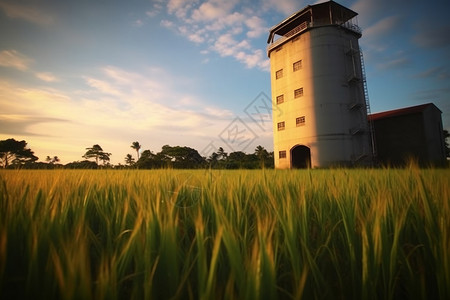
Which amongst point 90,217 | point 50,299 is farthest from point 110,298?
point 90,217

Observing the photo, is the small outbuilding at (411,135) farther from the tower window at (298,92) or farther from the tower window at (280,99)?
the tower window at (280,99)

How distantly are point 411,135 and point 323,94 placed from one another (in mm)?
8439

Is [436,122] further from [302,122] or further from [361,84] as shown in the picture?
[302,122]

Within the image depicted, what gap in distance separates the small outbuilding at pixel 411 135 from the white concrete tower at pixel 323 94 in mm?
2415

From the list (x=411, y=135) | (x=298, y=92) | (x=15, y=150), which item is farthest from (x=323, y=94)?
(x=15, y=150)

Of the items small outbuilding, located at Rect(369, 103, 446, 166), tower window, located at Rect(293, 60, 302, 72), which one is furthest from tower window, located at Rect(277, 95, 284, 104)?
small outbuilding, located at Rect(369, 103, 446, 166)

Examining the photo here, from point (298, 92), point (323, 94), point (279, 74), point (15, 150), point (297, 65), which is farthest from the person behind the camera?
point (15, 150)

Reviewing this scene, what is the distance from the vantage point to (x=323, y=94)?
15477 millimetres

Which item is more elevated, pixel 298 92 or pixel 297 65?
pixel 297 65

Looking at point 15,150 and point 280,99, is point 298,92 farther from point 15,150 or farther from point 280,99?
point 15,150

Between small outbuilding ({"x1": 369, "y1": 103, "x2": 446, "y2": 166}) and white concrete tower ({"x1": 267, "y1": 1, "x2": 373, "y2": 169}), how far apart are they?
2415mm

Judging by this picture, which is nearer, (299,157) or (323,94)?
(323,94)

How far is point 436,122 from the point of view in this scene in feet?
57.8

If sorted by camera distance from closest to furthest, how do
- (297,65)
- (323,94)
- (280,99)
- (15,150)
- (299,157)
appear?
1. (323,94)
2. (297,65)
3. (299,157)
4. (280,99)
5. (15,150)
